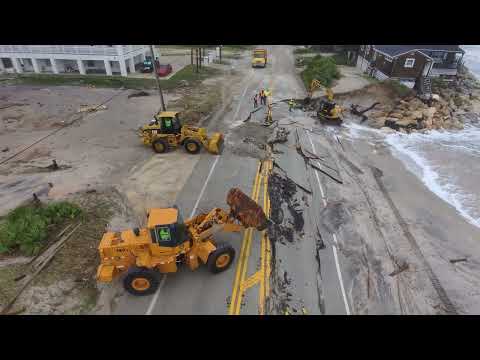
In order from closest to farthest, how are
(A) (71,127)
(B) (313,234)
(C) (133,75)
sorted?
(B) (313,234)
(A) (71,127)
(C) (133,75)

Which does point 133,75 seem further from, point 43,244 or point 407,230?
point 407,230

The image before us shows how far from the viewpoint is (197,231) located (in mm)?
10258

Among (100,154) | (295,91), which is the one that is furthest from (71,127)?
(295,91)

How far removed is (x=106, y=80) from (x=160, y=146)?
1866 cm

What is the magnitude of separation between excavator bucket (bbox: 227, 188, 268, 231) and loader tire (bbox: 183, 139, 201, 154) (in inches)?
307

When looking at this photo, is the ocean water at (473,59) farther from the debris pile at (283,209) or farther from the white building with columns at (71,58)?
the white building with columns at (71,58)

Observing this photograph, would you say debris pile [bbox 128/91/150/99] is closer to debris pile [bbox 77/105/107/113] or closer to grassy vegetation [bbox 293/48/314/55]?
debris pile [bbox 77/105/107/113]

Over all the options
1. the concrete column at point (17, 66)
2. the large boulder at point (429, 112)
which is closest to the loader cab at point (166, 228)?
the large boulder at point (429, 112)

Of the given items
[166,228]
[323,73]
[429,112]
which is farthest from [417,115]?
[166,228]

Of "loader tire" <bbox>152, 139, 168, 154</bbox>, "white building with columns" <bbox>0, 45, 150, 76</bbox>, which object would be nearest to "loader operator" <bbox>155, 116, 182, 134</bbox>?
"loader tire" <bbox>152, 139, 168, 154</bbox>

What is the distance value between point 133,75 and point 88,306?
31.3 m

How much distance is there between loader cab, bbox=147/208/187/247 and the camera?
9133 mm

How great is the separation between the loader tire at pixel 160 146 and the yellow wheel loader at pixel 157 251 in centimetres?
881

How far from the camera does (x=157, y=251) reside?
9523mm
